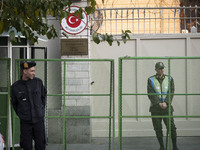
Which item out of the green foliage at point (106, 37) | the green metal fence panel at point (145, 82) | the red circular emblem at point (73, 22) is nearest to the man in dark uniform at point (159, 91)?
Answer: the green metal fence panel at point (145, 82)

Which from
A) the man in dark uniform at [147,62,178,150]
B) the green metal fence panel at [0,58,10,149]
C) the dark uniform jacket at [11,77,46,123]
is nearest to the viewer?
the dark uniform jacket at [11,77,46,123]

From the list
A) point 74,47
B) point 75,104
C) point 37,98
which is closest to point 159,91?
point 75,104

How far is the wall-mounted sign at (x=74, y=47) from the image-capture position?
1057 centimetres

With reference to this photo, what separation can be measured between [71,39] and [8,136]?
9.25ft

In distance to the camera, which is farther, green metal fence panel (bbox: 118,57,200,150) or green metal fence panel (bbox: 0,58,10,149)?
green metal fence panel (bbox: 0,58,10,149)

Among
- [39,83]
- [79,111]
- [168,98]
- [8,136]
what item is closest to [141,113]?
[168,98]

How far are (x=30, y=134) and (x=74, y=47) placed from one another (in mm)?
3285

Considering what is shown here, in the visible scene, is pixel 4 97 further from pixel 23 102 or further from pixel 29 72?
pixel 29 72

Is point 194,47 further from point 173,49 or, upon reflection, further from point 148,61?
point 148,61

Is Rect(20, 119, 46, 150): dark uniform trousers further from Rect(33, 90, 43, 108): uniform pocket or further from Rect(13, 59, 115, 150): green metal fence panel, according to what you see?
Rect(13, 59, 115, 150): green metal fence panel

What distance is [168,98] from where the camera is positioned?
863 cm

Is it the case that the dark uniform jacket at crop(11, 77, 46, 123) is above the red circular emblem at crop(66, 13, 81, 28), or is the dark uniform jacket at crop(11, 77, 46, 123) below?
below

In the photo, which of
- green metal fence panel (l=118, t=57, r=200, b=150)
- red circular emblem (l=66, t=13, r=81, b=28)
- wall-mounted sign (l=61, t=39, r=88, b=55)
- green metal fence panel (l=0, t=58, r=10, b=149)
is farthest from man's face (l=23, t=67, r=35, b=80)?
red circular emblem (l=66, t=13, r=81, b=28)

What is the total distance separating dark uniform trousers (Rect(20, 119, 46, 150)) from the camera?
780 centimetres
